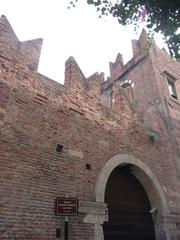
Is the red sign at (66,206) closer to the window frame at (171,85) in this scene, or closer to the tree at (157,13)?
the tree at (157,13)

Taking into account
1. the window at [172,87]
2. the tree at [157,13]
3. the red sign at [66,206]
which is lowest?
the red sign at [66,206]

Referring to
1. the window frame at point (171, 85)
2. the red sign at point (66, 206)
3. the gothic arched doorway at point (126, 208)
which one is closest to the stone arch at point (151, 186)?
the gothic arched doorway at point (126, 208)

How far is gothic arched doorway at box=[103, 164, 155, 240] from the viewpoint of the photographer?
625cm

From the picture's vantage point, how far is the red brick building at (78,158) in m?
4.46

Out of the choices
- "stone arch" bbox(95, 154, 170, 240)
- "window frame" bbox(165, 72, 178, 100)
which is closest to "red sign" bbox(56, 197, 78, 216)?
"stone arch" bbox(95, 154, 170, 240)

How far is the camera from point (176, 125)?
9.67 meters

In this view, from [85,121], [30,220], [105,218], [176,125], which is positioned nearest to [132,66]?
[176,125]

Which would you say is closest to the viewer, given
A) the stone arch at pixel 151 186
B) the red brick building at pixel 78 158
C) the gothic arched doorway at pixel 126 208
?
the red brick building at pixel 78 158

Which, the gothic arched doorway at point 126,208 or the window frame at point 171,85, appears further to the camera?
the window frame at point 171,85

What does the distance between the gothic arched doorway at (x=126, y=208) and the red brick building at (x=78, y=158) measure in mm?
26

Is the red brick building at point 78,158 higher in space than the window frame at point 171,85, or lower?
lower

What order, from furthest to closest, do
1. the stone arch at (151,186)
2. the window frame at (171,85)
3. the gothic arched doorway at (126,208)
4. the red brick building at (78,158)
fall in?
the window frame at (171,85)
the stone arch at (151,186)
the gothic arched doorway at (126,208)
the red brick building at (78,158)

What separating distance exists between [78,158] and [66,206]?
136cm

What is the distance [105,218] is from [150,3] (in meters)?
4.78
